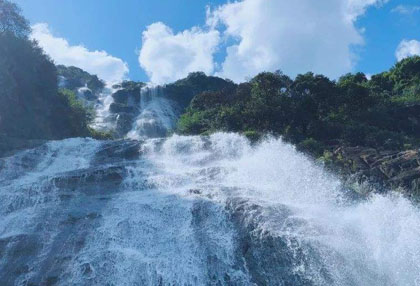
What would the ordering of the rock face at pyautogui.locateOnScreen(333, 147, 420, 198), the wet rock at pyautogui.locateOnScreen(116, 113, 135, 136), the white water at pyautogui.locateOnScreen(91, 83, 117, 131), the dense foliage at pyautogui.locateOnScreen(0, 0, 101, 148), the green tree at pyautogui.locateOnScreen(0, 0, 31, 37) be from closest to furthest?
the rock face at pyautogui.locateOnScreen(333, 147, 420, 198)
the dense foliage at pyautogui.locateOnScreen(0, 0, 101, 148)
the green tree at pyautogui.locateOnScreen(0, 0, 31, 37)
the white water at pyautogui.locateOnScreen(91, 83, 117, 131)
the wet rock at pyautogui.locateOnScreen(116, 113, 135, 136)

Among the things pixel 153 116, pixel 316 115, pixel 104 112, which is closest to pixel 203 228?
pixel 316 115

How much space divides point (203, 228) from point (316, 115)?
19.7 metres

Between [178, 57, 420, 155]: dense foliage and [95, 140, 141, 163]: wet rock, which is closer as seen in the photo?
[95, 140, 141, 163]: wet rock

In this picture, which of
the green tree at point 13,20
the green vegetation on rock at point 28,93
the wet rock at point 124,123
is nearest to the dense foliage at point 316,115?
the green vegetation on rock at point 28,93

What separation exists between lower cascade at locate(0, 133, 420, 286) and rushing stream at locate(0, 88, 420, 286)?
4 centimetres

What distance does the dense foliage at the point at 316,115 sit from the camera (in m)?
30.5

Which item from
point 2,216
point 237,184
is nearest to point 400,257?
point 237,184

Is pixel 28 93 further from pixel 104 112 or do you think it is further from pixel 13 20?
pixel 104 112

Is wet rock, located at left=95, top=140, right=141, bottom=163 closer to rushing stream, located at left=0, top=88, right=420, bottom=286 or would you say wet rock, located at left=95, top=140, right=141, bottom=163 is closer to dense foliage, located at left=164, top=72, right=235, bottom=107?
rushing stream, located at left=0, top=88, right=420, bottom=286

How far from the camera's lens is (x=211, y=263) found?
15836mm

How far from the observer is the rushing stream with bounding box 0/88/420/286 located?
597 inches

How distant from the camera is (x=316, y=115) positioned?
34875mm

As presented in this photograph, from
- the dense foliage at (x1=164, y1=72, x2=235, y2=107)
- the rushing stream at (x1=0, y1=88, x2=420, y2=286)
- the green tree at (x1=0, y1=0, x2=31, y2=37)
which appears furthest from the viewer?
the dense foliage at (x1=164, y1=72, x2=235, y2=107)

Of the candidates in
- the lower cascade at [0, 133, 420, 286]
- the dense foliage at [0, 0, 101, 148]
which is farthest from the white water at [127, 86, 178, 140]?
the lower cascade at [0, 133, 420, 286]
